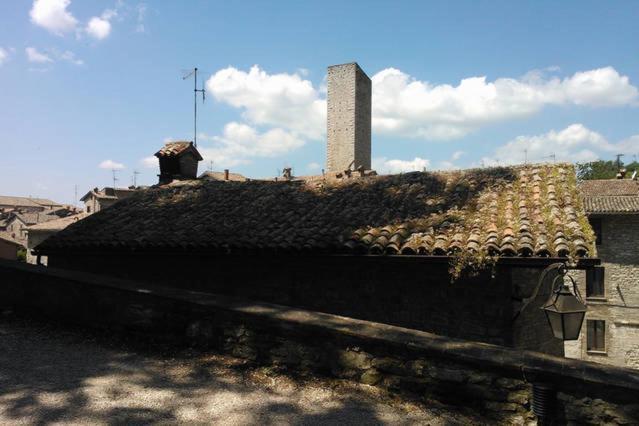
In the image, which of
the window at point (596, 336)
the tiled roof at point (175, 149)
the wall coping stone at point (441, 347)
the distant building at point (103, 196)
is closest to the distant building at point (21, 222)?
the distant building at point (103, 196)

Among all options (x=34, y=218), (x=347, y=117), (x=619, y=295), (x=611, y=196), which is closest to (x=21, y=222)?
(x=34, y=218)

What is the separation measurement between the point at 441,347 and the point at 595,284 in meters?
26.3

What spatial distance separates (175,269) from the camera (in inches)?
382

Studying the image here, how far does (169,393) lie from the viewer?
4.18m

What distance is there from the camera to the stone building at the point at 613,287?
965 inches

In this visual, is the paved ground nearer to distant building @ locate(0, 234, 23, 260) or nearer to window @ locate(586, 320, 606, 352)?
window @ locate(586, 320, 606, 352)

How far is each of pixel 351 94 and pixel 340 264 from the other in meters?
28.8

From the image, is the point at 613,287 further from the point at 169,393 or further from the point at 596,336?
the point at 169,393

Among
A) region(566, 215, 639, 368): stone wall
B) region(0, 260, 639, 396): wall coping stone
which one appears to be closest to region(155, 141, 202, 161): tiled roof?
region(0, 260, 639, 396): wall coping stone

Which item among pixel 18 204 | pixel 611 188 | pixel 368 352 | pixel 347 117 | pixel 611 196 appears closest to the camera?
pixel 368 352

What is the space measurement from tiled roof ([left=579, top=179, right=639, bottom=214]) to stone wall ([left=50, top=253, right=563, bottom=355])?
18221mm

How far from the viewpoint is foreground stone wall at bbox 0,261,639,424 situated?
11.9 feet

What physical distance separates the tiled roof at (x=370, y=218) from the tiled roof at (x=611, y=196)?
17.7 meters

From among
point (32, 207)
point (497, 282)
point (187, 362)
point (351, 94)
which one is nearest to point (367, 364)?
point (187, 362)
